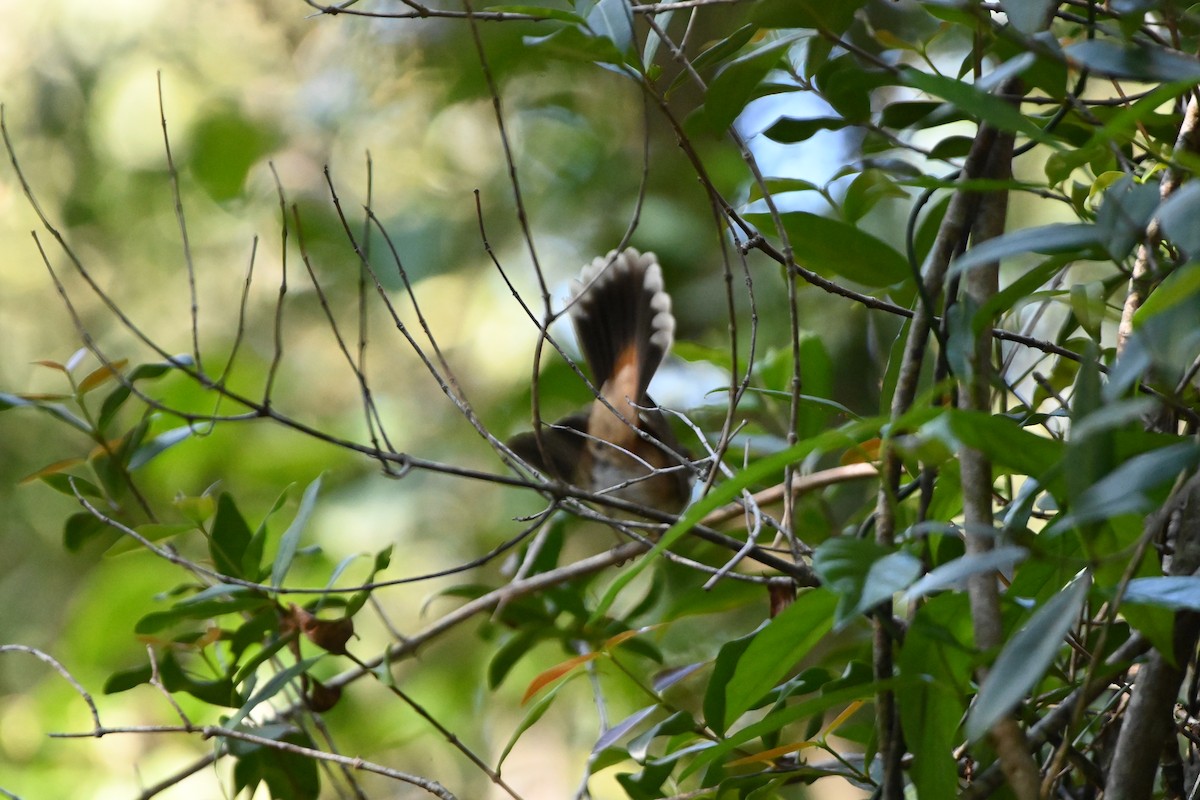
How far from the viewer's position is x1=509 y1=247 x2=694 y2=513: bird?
169 centimetres

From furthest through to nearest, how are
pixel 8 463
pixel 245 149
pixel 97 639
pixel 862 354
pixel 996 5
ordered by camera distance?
pixel 8 463 → pixel 245 149 → pixel 862 354 → pixel 97 639 → pixel 996 5

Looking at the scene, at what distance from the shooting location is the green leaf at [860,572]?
1.45 ft

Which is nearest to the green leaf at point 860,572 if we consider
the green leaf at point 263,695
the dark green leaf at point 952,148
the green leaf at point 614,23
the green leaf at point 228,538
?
the green leaf at point 614,23

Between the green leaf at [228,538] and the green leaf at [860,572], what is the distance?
778 millimetres

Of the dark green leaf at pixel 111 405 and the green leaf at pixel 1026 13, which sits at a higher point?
the green leaf at pixel 1026 13

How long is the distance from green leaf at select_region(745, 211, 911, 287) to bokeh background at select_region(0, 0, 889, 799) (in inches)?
44.4

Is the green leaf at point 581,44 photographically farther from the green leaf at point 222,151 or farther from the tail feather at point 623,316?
the green leaf at point 222,151

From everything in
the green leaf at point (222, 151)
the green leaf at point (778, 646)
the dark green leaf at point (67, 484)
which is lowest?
the green leaf at point (778, 646)

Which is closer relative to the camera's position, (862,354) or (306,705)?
(306,705)

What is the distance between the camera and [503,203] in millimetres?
2895

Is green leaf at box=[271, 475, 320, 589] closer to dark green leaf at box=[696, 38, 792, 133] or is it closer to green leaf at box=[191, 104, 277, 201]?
dark green leaf at box=[696, 38, 792, 133]

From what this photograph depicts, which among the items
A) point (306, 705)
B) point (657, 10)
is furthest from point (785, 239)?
point (306, 705)

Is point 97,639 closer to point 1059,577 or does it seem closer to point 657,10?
point 657,10

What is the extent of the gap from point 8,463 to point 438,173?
1556 mm
